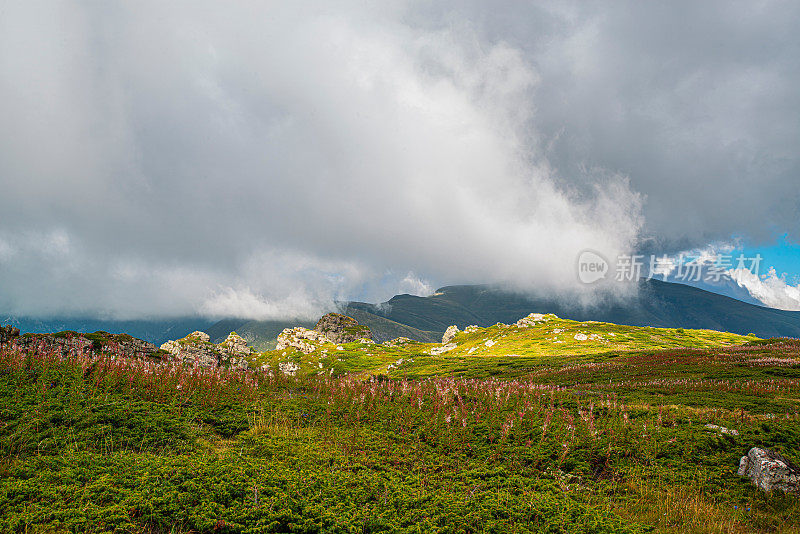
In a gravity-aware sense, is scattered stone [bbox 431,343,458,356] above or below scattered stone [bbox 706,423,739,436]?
below

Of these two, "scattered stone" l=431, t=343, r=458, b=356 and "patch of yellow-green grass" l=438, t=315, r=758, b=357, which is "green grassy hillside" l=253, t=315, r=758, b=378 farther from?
"scattered stone" l=431, t=343, r=458, b=356

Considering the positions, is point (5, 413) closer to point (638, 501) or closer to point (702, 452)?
point (638, 501)

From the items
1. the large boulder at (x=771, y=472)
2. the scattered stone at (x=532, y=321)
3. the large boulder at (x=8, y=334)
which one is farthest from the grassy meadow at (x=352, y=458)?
the scattered stone at (x=532, y=321)

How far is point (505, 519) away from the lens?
810 cm

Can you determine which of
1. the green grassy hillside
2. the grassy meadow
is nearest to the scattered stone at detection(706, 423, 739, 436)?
the grassy meadow

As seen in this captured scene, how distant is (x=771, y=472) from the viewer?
10.2 m

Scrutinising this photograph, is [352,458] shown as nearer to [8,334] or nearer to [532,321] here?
[8,334]

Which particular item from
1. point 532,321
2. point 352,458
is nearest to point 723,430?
point 352,458

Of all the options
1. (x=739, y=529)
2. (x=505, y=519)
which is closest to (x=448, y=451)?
(x=505, y=519)

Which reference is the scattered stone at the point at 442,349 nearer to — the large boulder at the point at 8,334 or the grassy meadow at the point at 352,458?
the grassy meadow at the point at 352,458

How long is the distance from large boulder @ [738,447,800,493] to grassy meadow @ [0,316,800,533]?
302 millimetres

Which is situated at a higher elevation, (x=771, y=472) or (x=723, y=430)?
(x=723, y=430)

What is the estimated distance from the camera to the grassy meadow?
301 inches

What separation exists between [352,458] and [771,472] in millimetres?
12848
